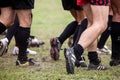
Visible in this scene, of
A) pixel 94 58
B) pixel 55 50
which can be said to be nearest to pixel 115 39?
pixel 94 58

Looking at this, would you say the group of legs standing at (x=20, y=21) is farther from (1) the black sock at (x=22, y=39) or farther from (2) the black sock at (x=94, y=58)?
(2) the black sock at (x=94, y=58)

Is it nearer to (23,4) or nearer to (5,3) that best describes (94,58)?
(23,4)

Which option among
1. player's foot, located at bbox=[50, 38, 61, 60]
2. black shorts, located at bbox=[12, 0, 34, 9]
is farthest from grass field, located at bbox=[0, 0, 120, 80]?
black shorts, located at bbox=[12, 0, 34, 9]

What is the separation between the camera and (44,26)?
49.0ft

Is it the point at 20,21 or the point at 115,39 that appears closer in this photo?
the point at 20,21

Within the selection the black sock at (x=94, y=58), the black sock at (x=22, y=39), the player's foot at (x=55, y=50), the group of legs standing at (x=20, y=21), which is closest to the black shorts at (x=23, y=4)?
the group of legs standing at (x=20, y=21)

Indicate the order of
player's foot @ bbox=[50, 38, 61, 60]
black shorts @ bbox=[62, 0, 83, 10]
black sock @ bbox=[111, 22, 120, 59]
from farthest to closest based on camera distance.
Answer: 1. player's foot @ bbox=[50, 38, 61, 60]
2. black shorts @ bbox=[62, 0, 83, 10]
3. black sock @ bbox=[111, 22, 120, 59]

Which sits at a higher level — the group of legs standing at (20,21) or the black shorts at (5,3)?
the black shorts at (5,3)

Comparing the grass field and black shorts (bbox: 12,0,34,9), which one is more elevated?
black shorts (bbox: 12,0,34,9)

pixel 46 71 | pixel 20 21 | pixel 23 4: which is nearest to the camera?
pixel 46 71

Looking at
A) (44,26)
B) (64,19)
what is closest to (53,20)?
(64,19)

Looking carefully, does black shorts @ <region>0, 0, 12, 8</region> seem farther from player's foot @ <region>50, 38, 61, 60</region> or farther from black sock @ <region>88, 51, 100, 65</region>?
black sock @ <region>88, 51, 100, 65</region>

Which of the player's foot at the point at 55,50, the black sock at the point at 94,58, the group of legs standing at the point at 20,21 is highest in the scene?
the group of legs standing at the point at 20,21

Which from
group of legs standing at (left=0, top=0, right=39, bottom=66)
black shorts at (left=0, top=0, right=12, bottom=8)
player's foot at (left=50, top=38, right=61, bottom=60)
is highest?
black shorts at (left=0, top=0, right=12, bottom=8)
